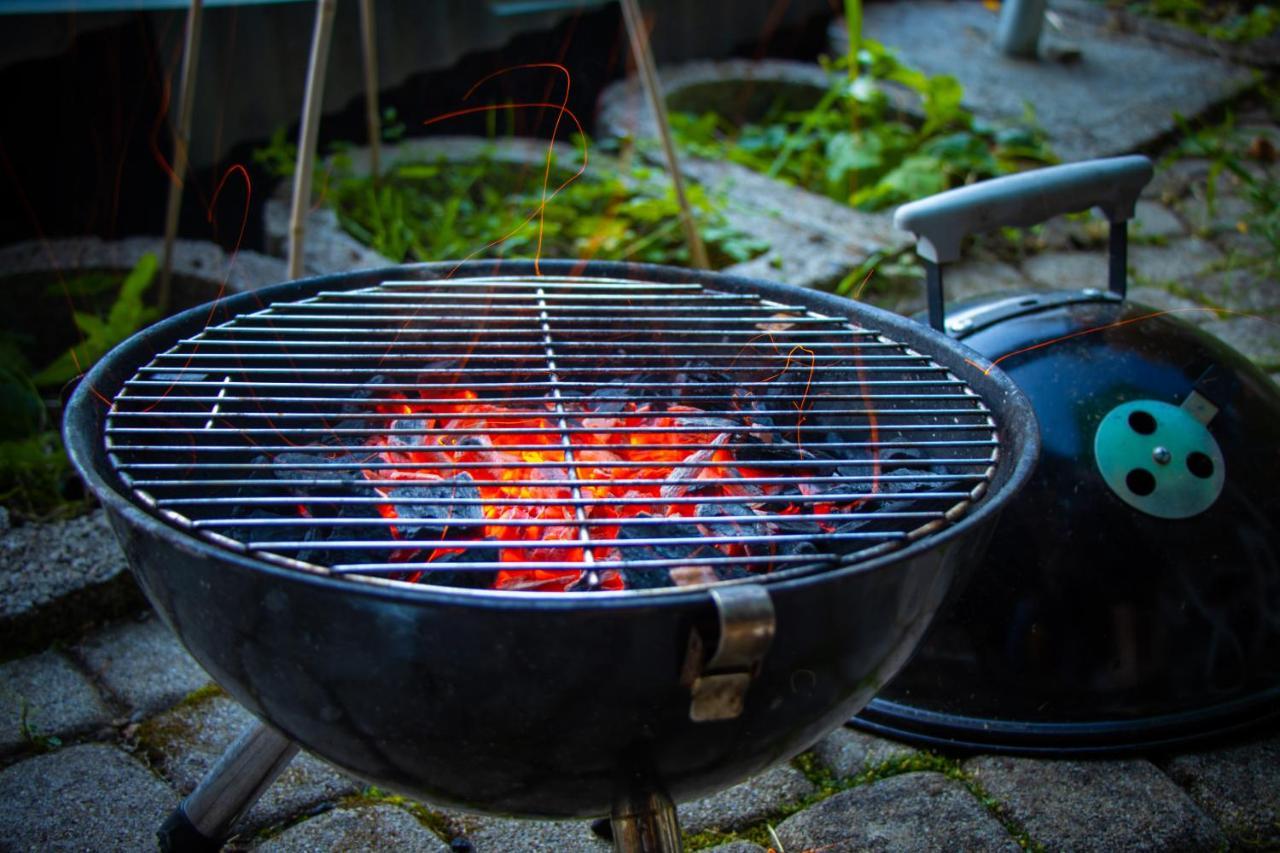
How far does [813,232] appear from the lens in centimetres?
359

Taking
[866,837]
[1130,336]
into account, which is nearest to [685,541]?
[866,837]

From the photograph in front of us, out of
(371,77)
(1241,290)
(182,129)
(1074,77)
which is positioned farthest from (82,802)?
(1074,77)

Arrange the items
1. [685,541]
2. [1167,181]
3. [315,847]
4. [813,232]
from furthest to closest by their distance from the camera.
A: [1167,181], [813,232], [315,847], [685,541]

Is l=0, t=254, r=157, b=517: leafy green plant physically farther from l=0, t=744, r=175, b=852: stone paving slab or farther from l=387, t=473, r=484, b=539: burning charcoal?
l=387, t=473, r=484, b=539: burning charcoal

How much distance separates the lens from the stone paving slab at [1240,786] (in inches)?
74.2

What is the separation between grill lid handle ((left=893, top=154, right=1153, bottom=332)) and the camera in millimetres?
1961

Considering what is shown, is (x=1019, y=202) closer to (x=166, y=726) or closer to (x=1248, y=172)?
(x=166, y=726)

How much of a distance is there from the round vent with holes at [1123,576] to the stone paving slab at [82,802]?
1.33 meters

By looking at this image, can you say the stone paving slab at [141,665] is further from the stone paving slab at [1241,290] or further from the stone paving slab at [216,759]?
the stone paving slab at [1241,290]

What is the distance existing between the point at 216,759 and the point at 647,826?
3.46 ft

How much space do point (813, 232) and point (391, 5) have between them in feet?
5.59

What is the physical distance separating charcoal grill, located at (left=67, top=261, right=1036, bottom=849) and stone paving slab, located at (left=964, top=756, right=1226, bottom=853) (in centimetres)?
74

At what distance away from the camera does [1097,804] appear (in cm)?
194

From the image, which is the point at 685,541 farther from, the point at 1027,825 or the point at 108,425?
the point at 1027,825
